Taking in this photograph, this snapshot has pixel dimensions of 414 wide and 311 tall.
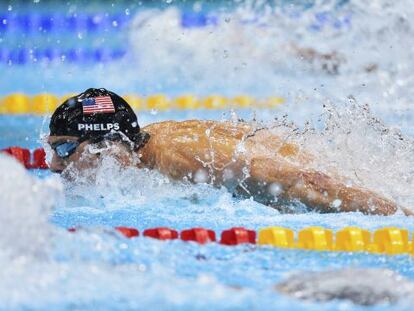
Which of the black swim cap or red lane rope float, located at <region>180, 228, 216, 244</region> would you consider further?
the black swim cap

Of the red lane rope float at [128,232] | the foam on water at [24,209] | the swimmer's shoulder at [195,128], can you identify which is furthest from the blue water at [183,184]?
the swimmer's shoulder at [195,128]

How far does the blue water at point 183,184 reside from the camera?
2051mm

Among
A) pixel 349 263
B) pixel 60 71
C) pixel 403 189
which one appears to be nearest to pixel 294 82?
pixel 60 71

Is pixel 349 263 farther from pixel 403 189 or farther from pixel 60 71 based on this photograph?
pixel 60 71

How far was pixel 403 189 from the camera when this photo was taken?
3.82 metres

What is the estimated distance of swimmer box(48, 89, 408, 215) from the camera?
345 cm

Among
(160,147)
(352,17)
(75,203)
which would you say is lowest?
(75,203)

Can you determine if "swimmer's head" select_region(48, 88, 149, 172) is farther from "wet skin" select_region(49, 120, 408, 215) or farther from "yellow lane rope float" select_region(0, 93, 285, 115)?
"yellow lane rope float" select_region(0, 93, 285, 115)

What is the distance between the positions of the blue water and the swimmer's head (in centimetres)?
15

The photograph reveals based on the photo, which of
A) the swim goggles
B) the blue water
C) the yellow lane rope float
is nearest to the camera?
the blue water

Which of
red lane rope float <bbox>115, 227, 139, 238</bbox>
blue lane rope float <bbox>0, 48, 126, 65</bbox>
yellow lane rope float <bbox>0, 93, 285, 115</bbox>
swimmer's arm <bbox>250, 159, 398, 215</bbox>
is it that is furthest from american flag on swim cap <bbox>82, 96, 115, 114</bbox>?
blue lane rope float <bbox>0, 48, 126, 65</bbox>

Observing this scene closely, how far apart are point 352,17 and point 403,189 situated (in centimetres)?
563

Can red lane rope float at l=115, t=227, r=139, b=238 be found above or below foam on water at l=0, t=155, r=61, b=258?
below

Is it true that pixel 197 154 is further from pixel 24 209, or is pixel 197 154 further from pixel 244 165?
pixel 24 209
